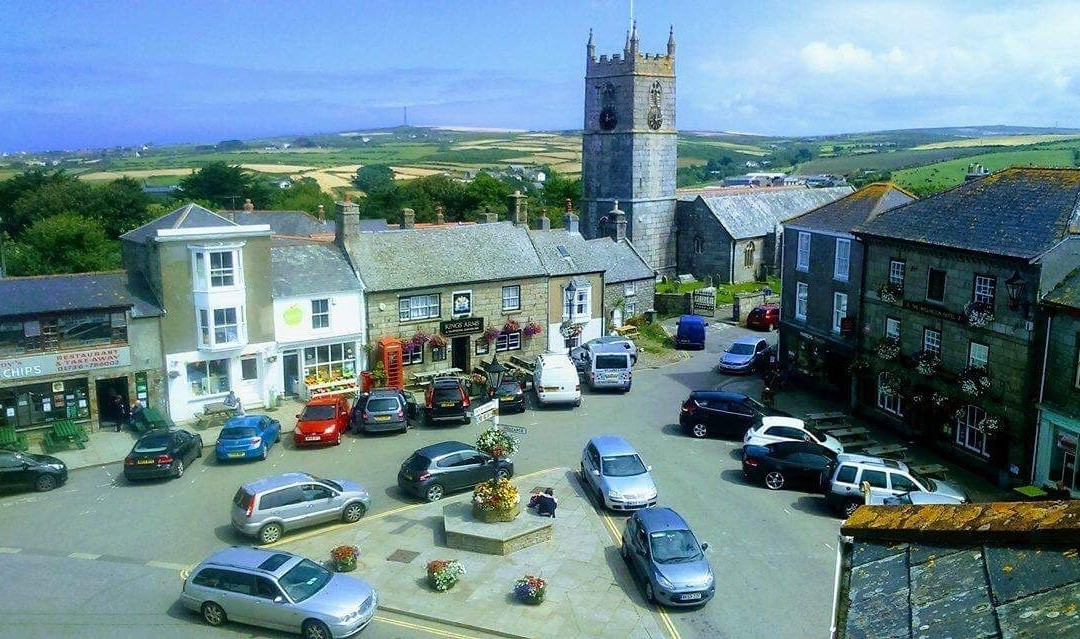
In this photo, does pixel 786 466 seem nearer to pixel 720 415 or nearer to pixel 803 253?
pixel 720 415

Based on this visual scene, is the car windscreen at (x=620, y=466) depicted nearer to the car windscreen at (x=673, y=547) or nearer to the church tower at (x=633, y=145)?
the car windscreen at (x=673, y=547)

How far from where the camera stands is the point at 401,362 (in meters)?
37.3

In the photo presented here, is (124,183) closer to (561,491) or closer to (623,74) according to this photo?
(623,74)

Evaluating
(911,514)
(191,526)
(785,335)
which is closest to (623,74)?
(785,335)

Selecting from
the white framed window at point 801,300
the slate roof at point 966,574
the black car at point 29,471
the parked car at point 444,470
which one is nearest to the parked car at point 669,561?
the parked car at point 444,470

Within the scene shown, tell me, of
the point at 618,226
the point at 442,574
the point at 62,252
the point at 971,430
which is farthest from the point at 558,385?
the point at 62,252

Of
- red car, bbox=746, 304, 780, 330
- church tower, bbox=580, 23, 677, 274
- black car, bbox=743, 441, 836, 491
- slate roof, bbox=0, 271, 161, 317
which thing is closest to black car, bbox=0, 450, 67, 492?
slate roof, bbox=0, 271, 161, 317

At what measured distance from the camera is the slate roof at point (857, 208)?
35031mm

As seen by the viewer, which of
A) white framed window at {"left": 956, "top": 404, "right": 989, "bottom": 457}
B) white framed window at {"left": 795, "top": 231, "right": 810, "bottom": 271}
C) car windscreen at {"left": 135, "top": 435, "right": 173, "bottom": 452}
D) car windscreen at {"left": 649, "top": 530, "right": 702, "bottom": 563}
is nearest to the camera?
car windscreen at {"left": 649, "top": 530, "right": 702, "bottom": 563}

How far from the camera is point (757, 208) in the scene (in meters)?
69.1

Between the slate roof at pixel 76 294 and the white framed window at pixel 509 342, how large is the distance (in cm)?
1517

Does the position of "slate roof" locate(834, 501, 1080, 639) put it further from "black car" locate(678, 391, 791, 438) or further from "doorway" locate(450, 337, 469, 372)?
"doorway" locate(450, 337, 469, 372)

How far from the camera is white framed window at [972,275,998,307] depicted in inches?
1062

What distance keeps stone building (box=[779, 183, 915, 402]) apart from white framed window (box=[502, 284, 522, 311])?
12.3 m
